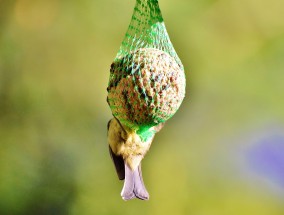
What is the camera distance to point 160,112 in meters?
2.12

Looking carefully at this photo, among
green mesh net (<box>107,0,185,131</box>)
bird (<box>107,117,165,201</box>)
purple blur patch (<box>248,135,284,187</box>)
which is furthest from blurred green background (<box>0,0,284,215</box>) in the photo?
green mesh net (<box>107,0,185,131</box>)

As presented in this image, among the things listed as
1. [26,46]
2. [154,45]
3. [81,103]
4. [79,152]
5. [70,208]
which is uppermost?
[154,45]

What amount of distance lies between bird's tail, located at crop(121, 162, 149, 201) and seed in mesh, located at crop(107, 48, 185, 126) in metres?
0.36

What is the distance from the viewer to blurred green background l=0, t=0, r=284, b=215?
4.16 meters

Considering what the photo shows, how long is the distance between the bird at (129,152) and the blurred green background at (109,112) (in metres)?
1.68

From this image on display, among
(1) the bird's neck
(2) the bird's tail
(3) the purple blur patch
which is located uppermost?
(1) the bird's neck

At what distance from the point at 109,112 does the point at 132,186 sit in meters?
1.88

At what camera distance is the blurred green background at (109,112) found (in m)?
4.16

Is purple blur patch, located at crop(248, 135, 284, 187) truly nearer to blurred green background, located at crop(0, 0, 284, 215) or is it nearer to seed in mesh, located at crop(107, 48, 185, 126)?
blurred green background, located at crop(0, 0, 284, 215)

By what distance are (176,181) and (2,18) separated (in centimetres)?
184

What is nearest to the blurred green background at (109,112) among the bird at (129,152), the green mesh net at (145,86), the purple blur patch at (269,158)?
the purple blur patch at (269,158)

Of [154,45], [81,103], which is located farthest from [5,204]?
[154,45]

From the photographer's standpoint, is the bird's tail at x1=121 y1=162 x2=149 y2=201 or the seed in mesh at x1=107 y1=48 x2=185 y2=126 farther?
the bird's tail at x1=121 y1=162 x2=149 y2=201

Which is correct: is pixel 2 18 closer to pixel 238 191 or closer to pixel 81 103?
pixel 81 103
